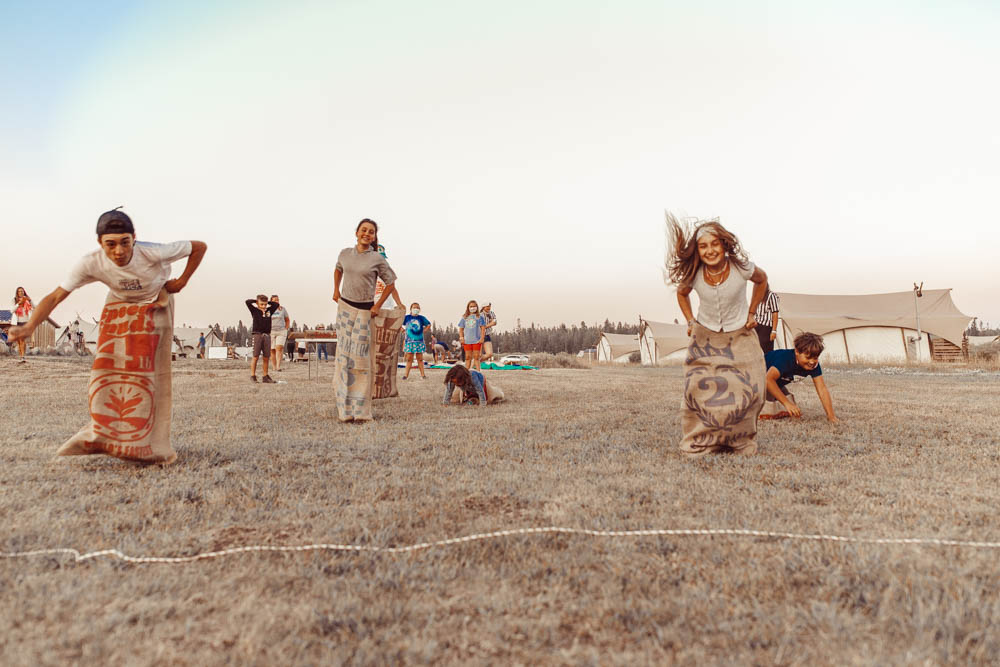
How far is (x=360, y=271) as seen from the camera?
573 cm

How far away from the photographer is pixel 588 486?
3.04 m

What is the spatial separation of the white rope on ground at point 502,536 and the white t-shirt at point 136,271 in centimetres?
193

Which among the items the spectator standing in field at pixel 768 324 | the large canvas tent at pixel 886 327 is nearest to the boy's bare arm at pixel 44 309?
the spectator standing in field at pixel 768 324

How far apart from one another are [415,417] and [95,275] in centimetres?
336

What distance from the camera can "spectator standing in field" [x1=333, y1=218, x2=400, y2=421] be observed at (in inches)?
222

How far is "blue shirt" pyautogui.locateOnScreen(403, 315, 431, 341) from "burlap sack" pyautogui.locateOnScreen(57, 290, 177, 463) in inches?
334

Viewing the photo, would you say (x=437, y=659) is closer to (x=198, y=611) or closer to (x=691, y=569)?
(x=198, y=611)

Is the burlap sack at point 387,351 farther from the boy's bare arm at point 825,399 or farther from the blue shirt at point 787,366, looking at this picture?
the boy's bare arm at point 825,399

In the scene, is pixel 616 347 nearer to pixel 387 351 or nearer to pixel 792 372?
pixel 387 351

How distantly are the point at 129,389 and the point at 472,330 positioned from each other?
926cm

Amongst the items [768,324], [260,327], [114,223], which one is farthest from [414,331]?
[114,223]

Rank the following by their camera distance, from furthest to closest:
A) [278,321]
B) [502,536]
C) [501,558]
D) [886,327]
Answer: [886,327] → [278,321] → [502,536] → [501,558]

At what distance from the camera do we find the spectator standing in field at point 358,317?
18.5ft

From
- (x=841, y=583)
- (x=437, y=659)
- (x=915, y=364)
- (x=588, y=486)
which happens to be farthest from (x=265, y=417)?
(x=915, y=364)
